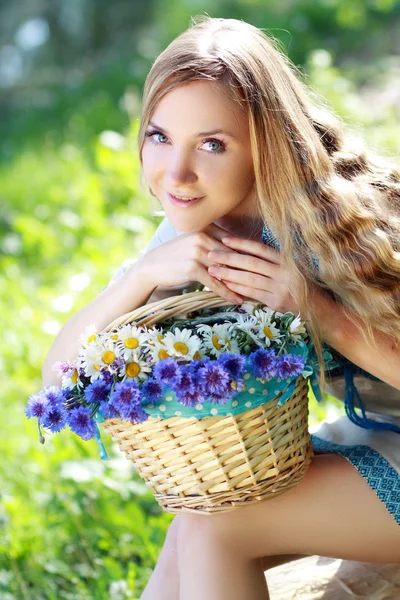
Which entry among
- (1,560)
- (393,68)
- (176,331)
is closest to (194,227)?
(176,331)

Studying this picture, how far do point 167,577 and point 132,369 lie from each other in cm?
68

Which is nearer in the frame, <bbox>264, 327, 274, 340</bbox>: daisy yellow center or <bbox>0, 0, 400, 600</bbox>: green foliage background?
<bbox>264, 327, 274, 340</bbox>: daisy yellow center

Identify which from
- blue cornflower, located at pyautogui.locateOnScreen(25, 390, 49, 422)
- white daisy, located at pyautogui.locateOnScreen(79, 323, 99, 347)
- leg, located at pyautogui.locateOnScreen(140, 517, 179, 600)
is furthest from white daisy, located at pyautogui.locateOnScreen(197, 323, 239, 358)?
leg, located at pyautogui.locateOnScreen(140, 517, 179, 600)

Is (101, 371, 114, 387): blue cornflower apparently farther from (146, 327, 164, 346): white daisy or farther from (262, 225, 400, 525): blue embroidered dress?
(262, 225, 400, 525): blue embroidered dress

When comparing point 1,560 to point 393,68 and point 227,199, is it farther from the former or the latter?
point 393,68

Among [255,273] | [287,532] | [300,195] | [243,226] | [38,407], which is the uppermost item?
[243,226]

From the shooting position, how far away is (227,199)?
1937 mm

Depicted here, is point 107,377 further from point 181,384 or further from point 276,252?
point 276,252

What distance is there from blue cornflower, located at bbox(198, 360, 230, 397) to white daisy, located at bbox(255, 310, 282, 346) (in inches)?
5.4

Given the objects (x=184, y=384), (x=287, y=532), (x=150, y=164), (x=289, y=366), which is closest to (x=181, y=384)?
(x=184, y=384)

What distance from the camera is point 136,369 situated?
1.65m

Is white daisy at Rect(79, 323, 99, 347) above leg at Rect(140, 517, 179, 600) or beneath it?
above

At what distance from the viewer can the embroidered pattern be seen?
185cm

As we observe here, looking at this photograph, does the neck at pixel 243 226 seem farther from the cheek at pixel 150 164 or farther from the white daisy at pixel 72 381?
the white daisy at pixel 72 381
